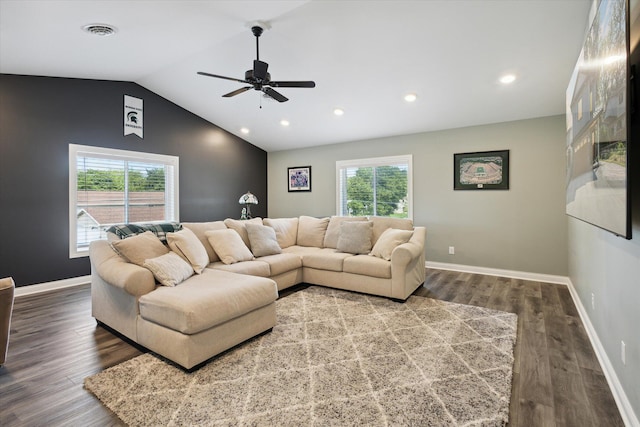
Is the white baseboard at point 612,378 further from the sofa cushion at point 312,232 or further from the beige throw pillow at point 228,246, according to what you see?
the beige throw pillow at point 228,246

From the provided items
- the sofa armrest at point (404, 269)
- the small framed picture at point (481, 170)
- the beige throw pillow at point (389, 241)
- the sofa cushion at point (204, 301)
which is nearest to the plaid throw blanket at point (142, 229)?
the sofa cushion at point (204, 301)

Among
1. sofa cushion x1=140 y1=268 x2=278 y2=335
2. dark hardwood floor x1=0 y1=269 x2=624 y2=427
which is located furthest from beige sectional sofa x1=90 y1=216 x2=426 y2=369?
dark hardwood floor x1=0 y1=269 x2=624 y2=427

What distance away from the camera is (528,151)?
14.7 ft

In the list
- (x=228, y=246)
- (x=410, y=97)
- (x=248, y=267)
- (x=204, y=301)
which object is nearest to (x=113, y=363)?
(x=204, y=301)

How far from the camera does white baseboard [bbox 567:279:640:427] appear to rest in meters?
1.64

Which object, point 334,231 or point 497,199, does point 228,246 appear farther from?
point 497,199

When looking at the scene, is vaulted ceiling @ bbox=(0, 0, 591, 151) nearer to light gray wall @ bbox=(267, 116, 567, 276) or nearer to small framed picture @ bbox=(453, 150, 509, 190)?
light gray wall @ bbox=(267, 116, 567, 276)

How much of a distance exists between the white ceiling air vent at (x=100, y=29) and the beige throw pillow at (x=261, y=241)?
2.55 metres

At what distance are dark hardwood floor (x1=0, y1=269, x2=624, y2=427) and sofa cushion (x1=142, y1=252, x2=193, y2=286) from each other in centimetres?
60

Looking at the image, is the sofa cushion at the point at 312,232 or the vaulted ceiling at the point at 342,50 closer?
the vaulted ceiling at the point at 342,50

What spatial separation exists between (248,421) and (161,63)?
448cm

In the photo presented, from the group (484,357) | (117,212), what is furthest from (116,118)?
(484,357)

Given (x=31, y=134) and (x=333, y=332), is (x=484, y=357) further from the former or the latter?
(x=31, y=134)

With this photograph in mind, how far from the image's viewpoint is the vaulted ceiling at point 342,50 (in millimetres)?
2803
